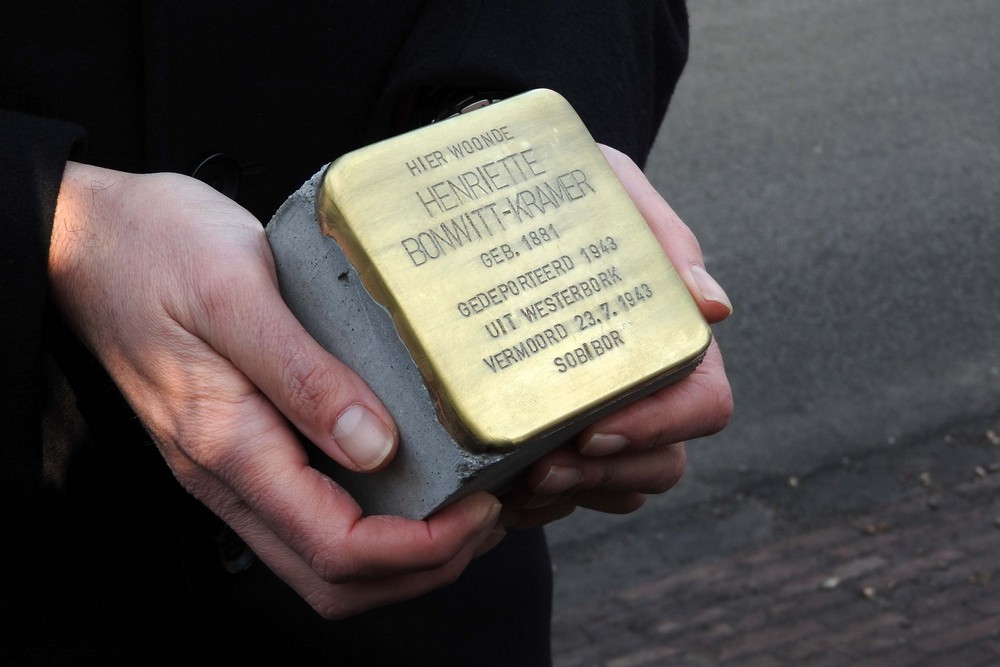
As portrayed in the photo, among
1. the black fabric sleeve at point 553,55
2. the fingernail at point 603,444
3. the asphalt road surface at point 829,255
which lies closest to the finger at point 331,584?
the fingernail at point 603,444

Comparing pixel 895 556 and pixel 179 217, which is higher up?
pixel 179 217

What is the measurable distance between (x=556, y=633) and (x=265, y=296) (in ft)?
7.45

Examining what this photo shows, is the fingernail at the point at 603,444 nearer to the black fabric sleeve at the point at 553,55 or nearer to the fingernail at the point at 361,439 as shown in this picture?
the fingernail at the point at 361,439

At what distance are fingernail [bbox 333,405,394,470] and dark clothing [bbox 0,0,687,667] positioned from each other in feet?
0.95

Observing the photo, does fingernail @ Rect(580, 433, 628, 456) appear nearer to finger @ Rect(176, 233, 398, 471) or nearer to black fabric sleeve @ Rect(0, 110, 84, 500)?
finger @ Rect(176, 233, 398, 471)

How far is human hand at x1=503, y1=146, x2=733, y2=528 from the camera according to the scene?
1093 millimetres

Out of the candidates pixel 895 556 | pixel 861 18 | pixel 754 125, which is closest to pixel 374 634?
pixel 895 556

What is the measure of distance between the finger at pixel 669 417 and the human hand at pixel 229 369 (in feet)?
0.40

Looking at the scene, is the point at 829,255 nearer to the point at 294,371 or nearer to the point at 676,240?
the point at 676,240

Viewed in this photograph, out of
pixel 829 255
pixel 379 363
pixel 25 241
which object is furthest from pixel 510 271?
pixel 829 255

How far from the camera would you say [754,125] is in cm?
560

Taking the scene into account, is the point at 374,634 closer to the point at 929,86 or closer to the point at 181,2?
the point at 181,2

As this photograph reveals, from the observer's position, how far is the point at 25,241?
1.00 meters

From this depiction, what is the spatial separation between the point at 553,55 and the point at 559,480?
0.55m
